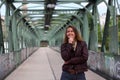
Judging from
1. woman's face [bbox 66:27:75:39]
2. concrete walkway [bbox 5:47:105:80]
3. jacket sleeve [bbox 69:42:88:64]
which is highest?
woman's face [bbox 66:27:75:39]

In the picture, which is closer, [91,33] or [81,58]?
[81,58]

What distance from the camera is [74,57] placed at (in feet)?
20.7

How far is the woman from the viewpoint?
6277mm

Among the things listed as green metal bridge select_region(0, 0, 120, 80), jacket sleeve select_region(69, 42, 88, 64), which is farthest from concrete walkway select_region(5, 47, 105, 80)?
jacket sleeve select_region(69, 42, 88, 64)

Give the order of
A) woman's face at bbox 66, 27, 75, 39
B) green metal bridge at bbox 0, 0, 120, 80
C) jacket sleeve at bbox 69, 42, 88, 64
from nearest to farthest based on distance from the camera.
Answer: jacket sleeve at bbox 69, 42, 88, 64 < woman's face at bbox 66, 27, 75, 39 < green metal bridge at bbox 0, 0, 120, 80

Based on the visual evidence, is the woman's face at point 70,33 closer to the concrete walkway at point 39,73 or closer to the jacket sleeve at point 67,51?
the jacket sleeve at point 67,51

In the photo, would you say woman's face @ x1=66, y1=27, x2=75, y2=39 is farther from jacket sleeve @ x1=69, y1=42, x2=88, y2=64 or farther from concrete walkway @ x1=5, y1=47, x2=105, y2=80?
concrete walkway @ x1=5, y1=47, x2=105, y2=80

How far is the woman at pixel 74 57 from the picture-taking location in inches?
247

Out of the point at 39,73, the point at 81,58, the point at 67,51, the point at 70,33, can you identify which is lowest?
the point at 39,73

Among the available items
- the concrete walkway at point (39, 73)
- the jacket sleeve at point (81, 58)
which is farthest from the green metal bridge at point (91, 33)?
the jacket sleeve at point (81, 58)

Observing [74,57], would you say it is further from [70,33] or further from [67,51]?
[70,33]

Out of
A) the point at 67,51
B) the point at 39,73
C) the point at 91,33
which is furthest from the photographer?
the point at 91,33

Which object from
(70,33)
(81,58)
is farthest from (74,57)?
(70,33)

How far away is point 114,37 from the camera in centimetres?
1994
